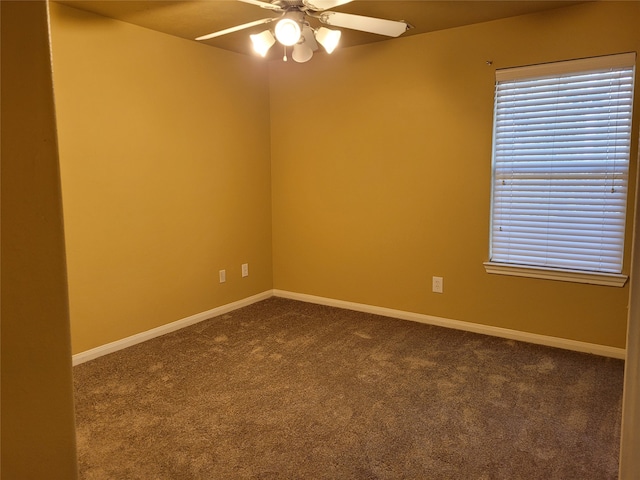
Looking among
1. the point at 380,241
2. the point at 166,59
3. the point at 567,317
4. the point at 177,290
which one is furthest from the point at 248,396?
the point at 166,59

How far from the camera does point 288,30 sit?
245 centimetres

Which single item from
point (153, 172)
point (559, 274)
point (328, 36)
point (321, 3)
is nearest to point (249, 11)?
point (328, 36)

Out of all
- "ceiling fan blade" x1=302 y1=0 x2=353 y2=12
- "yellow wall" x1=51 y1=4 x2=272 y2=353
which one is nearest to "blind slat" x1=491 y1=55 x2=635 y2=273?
"ceiling fan blade" x1=302 y1=0 x2=353 y2=12

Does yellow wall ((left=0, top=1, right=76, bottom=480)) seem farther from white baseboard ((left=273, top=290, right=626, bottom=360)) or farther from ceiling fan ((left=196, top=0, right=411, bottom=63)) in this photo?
white baseboard ((left=273, top=290, right=626, bottom=360))

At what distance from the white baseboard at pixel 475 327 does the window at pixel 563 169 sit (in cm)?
45

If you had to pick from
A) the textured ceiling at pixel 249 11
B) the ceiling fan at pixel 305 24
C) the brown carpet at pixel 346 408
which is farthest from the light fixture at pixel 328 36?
the brown carpet at pixel 346 408

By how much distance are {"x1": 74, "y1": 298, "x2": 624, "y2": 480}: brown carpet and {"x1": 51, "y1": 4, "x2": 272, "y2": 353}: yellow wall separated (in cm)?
43

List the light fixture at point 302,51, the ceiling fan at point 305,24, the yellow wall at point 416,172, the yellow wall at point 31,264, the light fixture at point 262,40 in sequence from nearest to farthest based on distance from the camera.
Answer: the yellow wall at point 31,264 < the ceiling fan at point 305,24 < the light fixture at point 262,40 < the light fixture at point 302,51 < the yellow wall at point 416,172

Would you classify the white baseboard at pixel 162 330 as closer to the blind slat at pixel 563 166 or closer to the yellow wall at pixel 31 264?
the blind slat at pixel 563 166

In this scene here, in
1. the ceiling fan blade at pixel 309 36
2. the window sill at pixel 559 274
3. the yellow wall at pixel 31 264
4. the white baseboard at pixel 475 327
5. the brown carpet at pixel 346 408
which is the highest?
the ceiling fan blade at pixel 309 36

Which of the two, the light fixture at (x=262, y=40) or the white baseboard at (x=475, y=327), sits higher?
the light fixture at (x=262, y=40)

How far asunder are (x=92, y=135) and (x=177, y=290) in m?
1.35

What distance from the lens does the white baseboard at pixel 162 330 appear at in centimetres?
330

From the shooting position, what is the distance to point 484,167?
3.59m
